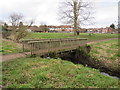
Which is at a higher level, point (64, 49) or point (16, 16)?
point (16, 16)

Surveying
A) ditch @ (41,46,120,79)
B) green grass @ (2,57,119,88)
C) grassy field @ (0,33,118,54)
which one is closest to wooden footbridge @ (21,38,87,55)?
ditch @ (41,46,120,79)

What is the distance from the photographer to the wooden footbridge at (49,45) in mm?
8289

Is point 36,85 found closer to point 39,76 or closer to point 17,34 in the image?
point 39,76

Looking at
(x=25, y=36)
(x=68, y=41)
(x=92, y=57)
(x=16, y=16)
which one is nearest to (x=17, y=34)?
(x=25, y=36)

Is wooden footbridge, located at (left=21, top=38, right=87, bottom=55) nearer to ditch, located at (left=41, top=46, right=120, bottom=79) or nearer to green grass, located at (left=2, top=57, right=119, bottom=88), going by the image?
ditch, located at (left=41, top=46, right=120, bottom=79)

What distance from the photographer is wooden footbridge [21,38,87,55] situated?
8.29 meters

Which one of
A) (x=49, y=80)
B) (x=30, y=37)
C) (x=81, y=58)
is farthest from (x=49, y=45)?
(x=30, y=37)

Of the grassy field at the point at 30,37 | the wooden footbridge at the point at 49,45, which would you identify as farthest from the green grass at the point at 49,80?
the grassy field at the point at 30,37

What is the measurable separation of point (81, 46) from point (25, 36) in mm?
9193

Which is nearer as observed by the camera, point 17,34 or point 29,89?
point 29,89

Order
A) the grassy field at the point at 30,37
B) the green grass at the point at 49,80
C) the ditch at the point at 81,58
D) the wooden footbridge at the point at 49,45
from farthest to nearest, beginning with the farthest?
the grassy field at the point at 30,37 → the ditch at the point at 81,58 → the wooden footbridge at the point at 49,45 → the green grass at the point at 49,80

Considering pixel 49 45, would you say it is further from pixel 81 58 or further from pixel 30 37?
pixel 30 37

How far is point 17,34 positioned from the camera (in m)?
16.8

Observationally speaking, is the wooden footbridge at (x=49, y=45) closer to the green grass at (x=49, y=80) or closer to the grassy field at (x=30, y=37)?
the grassy field at (x=30, y=37)
